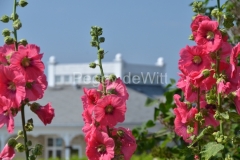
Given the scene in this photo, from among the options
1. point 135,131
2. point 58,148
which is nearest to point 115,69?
point 58,148

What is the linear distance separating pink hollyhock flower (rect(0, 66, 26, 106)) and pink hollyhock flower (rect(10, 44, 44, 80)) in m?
0.02

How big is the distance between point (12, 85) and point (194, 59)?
2.15 feet

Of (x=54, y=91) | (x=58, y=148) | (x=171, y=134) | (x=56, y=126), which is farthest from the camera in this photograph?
(x=54, y=91)

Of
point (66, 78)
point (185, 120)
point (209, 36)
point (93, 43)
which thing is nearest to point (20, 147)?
point (93, 43)

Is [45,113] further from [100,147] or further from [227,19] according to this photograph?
[227,19]

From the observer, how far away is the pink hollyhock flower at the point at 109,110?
1941mm

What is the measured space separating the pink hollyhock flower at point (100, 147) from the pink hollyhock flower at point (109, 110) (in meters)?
0.05

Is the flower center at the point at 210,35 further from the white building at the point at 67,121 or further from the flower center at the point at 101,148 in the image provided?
the white building at the point at 67,121

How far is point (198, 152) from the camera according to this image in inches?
85.1

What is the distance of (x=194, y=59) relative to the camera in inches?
83.9

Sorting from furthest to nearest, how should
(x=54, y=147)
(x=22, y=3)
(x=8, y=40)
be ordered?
(x=54, y=147), (x=22, y=3), (x=8, y=40)

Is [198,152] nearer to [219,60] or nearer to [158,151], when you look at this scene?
[219,60]

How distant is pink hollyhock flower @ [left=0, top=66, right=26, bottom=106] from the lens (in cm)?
194

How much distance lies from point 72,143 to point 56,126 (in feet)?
5.23
